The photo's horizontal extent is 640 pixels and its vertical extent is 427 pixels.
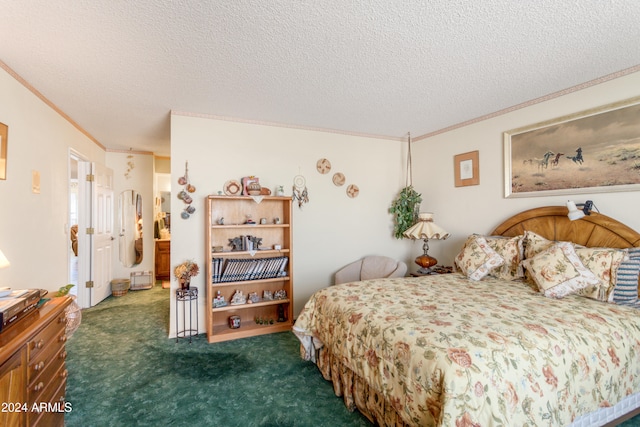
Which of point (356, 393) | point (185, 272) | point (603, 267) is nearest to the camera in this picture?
point (356, 393)

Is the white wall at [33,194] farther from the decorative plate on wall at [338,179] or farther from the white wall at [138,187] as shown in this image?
the decorative plate on wall at [338,179]

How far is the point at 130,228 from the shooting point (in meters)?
5.30

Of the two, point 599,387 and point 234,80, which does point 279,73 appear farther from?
point 599,387

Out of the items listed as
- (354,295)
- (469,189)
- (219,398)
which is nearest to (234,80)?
(354,295)

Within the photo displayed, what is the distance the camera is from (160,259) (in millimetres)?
5625

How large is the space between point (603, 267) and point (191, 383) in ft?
10.4

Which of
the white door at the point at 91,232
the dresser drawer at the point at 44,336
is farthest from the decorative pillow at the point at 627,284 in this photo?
the white door at the point at 91,232

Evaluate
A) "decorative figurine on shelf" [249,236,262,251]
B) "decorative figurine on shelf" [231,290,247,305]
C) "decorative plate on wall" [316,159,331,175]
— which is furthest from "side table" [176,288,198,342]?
"decorative plate on wall" [316,159,331,175]

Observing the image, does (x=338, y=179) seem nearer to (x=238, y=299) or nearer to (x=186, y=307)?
(x=238, y=299)

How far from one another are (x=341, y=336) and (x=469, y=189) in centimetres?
256

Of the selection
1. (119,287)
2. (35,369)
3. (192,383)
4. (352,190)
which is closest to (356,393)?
(192,383)

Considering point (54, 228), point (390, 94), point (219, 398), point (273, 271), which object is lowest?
point (219, 398)

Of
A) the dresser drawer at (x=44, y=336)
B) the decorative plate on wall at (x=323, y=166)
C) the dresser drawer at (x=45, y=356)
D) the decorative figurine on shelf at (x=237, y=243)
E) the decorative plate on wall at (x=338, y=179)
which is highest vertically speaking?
the decorative plate on wall at (x=323, y=166)

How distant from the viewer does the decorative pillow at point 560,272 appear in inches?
84.6
